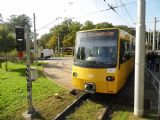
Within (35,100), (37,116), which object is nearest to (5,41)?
(35,100)

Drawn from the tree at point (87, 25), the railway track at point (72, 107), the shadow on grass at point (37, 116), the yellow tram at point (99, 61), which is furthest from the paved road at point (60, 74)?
the tree at point (87, 25)

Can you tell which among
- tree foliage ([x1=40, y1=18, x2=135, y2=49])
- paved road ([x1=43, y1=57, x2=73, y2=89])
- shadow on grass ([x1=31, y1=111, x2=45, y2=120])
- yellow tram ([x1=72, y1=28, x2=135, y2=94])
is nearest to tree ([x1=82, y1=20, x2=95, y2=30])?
tree foliage ([x1=40, y1=18, x2=135, y2=49])

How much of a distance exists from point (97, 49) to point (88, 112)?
117 inches

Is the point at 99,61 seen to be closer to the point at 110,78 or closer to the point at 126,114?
the point at 110,78

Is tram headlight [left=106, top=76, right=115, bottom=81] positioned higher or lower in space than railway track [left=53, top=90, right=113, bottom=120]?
higher

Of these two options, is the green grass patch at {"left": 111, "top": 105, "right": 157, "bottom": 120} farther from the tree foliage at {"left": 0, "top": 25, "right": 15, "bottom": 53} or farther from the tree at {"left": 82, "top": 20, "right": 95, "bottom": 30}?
the tree at {"left": 82, "top": 20, "right": 95, "bottom": 30}

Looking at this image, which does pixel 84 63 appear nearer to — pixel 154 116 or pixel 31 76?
pixel 31 76

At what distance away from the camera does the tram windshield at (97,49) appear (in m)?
12.1

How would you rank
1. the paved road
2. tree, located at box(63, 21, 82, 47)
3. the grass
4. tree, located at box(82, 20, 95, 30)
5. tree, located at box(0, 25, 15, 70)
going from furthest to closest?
tree, located at box(82, 20, 95, 30)
tree, located at box(63, 21, 82, 47)
tree, located at box(0, 25, 15, 70)
the paved road
the grass

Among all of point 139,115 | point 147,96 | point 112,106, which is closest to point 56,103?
point 112,106

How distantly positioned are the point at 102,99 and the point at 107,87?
138 cm

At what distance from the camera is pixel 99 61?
12156 millimetres

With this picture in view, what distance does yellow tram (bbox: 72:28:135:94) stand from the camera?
1193 centimetres

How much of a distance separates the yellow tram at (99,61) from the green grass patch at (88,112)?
62 centimetres
